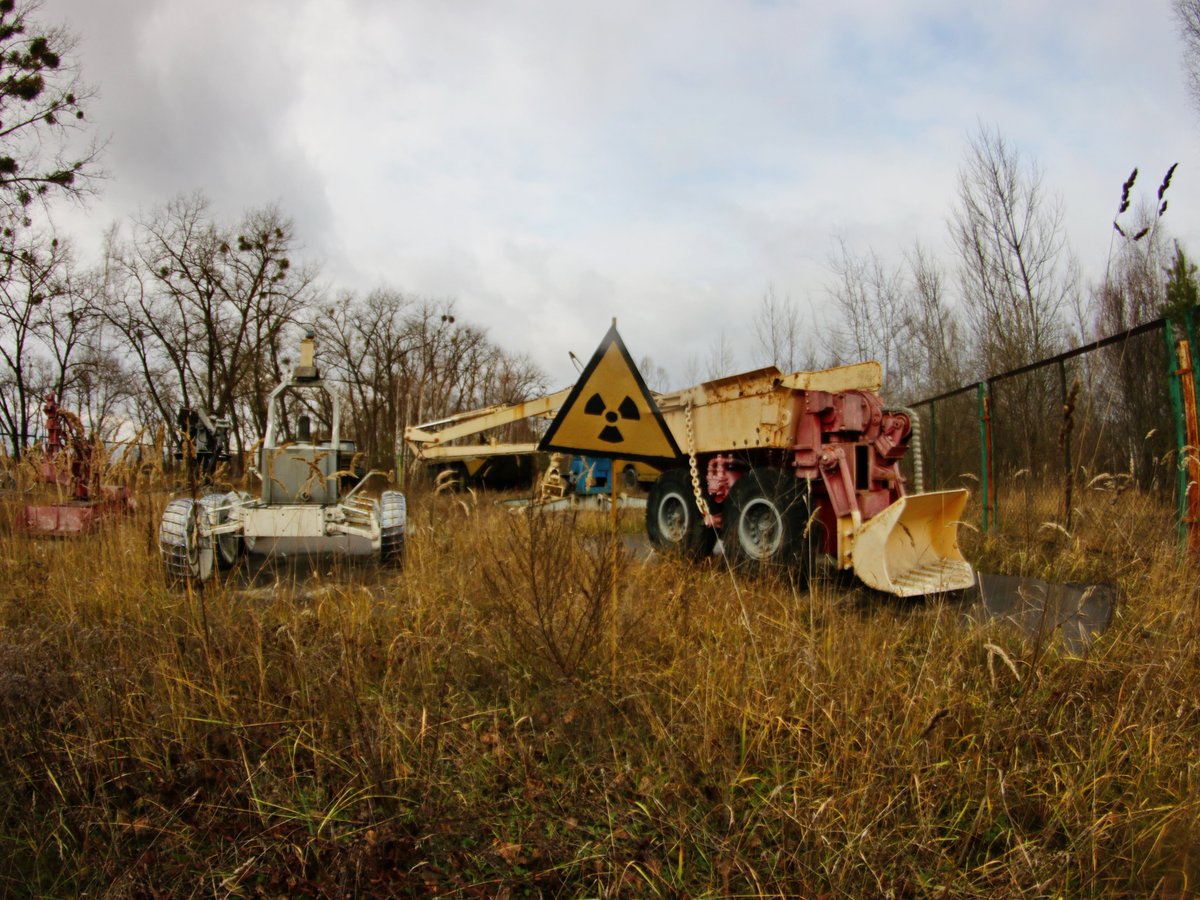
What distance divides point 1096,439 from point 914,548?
9.22 ft

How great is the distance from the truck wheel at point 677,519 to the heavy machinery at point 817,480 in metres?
0.14

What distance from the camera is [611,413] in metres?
3.06

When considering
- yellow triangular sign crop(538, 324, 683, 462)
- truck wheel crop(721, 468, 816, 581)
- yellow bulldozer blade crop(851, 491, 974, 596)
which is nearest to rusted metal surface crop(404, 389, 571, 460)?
truck wheel crop(721, 468, 816, 581)

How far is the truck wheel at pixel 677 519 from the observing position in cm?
702

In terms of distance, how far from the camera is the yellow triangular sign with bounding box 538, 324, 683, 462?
9.59 feet

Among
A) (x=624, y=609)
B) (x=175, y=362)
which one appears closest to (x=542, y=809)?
(x=624, y=609)

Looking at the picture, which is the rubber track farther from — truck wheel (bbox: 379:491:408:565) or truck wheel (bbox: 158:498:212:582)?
truck wheel (bbox: 379:491:408:565)

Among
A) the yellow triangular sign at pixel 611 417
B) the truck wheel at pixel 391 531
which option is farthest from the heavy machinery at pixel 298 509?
the yellow triangular sign at pixel 611 417

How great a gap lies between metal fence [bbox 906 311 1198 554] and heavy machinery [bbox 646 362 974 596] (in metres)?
0.95

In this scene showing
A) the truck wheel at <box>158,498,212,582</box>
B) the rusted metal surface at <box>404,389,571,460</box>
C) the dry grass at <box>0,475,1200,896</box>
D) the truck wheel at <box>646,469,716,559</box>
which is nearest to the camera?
the dry grass at <box>0,475,1200,896</box>

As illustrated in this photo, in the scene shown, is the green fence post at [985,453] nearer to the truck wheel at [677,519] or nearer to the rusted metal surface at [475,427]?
the truck wheel at [677,519]

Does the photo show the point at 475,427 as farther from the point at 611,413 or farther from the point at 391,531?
the point at 611,413

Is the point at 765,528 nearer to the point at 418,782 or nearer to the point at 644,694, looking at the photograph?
the point at 644,694

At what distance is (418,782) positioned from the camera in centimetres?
217
